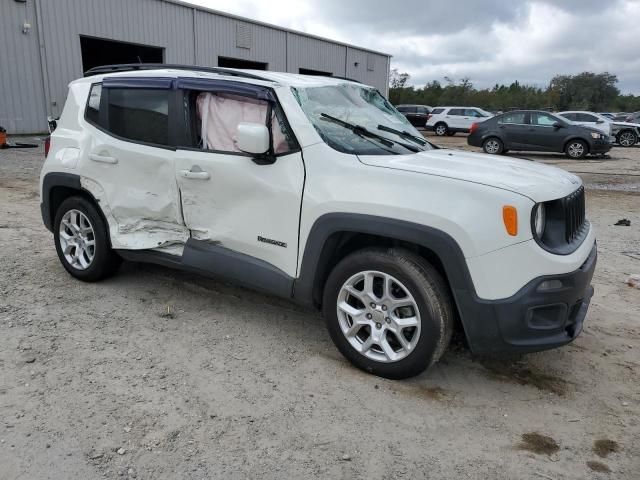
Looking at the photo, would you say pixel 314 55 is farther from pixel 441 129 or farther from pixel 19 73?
pixel 19 73

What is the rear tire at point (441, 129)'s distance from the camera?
27.6m

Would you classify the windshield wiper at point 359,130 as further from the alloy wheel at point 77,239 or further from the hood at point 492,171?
the alloy wheel at point 77,239

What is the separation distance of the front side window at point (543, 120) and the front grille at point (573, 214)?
1503cm

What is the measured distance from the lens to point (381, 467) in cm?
251

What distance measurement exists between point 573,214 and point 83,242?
3846mm

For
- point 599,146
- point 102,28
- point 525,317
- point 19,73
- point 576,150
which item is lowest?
point 525,317

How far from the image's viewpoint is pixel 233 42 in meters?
24.3

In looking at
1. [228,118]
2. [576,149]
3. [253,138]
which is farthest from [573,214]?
[576,149]

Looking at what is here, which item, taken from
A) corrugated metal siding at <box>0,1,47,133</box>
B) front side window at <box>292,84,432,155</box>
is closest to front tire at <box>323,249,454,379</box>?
front side window at <box>292,84,432,155</box>

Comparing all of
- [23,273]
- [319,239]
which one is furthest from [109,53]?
[319,239]

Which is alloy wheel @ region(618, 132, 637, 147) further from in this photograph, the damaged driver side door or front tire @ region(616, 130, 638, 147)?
the damaged driver side door

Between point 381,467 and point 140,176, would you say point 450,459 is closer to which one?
point 381,467

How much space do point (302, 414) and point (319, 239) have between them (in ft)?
3.36

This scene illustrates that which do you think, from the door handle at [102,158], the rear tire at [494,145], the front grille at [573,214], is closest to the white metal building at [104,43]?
the rear tire at [494,145]
